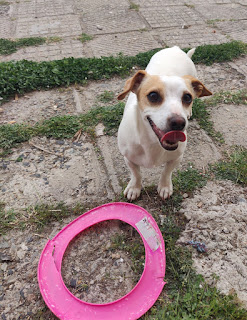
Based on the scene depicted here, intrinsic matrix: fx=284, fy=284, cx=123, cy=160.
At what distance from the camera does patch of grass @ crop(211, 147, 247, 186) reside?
2.86m

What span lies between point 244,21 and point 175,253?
5.79 metres

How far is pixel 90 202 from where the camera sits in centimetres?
270

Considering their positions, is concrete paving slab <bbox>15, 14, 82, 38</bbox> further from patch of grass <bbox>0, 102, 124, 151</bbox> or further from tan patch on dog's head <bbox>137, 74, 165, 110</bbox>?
tan patch on dog's head <bbox>137, 74, 165, 110</bbox>

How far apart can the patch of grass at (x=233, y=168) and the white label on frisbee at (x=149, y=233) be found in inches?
38.8

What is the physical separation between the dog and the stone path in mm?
382

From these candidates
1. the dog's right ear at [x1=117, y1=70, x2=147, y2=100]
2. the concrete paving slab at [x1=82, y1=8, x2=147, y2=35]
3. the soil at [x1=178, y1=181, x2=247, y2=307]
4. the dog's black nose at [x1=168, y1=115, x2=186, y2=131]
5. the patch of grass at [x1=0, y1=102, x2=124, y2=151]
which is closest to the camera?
the dog's black nose at [x1=168, y1=115, x2=186, y2=131]

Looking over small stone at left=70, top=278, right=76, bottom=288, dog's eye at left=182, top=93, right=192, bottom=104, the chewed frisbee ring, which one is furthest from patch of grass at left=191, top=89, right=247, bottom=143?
small stone at left=70, top=278, right=76, bottom=288

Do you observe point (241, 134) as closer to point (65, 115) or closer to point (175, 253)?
point (175, 253)

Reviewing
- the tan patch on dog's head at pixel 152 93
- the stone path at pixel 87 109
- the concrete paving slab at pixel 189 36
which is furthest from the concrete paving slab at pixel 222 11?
the tan patch on dog's head at pixel 152 93

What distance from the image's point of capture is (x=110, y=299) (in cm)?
206

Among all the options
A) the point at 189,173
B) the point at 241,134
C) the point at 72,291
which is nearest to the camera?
the point at 72,291

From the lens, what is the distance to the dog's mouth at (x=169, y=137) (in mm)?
1891

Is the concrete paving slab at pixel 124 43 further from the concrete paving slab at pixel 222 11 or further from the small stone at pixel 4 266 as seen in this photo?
the small stone at pixel 4 266

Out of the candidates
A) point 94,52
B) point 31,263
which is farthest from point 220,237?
point 94,52
